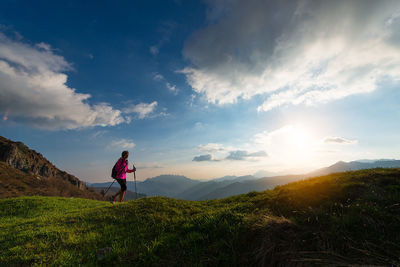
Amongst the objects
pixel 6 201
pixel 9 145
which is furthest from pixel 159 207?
pixel 9 145

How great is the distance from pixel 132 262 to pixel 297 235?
170 inches

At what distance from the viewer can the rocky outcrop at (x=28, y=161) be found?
451 feet

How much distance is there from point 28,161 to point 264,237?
20983 cm

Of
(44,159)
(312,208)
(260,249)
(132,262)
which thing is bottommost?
(132,262)

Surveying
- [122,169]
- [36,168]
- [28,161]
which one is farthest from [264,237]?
[28,161]

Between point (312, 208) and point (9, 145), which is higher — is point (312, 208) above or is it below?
below

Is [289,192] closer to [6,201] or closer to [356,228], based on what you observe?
[356,228]

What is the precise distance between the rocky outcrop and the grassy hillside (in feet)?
586

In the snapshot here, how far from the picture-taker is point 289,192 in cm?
706

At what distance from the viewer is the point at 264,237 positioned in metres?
4.39

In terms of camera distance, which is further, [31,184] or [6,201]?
[31,184]

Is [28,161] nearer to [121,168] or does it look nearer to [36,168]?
[36,168]

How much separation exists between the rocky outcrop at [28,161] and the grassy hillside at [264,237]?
179 m

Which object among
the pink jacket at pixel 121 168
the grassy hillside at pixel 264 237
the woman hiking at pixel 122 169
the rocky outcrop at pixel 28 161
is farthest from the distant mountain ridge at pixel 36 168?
the grassy hillside at pixel 264 237
